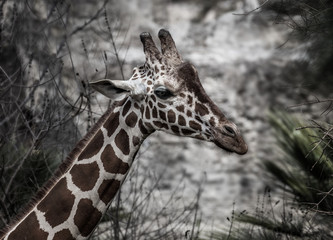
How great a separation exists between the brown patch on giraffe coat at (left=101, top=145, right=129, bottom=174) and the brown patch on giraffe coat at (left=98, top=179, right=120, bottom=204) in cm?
5

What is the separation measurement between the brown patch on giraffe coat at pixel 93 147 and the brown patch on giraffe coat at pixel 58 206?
0.17m

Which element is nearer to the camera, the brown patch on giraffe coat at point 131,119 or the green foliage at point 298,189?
the brown patch on giraffe coat at point 131,119

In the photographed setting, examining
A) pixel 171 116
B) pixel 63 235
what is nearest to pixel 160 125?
pixel 171 116

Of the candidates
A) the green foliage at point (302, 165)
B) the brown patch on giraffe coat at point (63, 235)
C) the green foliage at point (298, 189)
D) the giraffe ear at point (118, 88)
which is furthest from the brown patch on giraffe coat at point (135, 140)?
the green foliage at point (302, 165)

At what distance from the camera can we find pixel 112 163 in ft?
10.4

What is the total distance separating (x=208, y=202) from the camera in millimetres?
8234

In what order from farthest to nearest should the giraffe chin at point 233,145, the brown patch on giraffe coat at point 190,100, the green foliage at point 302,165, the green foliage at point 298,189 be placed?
1. the green foliage at point 302,165
2. the green foliage at point 298,189
3. the brown patch on giraffe coat at point 190,100
4. the giraffe chin at point 233,145

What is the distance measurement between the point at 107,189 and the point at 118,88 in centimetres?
49

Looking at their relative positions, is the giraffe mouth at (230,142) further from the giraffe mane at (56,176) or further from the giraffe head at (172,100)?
the giraffe mane at (56,176)

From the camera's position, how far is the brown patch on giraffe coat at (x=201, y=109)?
10.2ft

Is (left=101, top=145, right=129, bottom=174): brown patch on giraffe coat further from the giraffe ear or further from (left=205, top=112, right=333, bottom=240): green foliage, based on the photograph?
(left=205, top=112, right=333, bottom=240): green foliage

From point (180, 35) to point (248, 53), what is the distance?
3.13ft

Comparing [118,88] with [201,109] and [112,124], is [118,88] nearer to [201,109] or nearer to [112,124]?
[112,124]

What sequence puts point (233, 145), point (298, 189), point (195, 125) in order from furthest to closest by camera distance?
point (298, 189)
point (195, 125)
point (233, 145)
